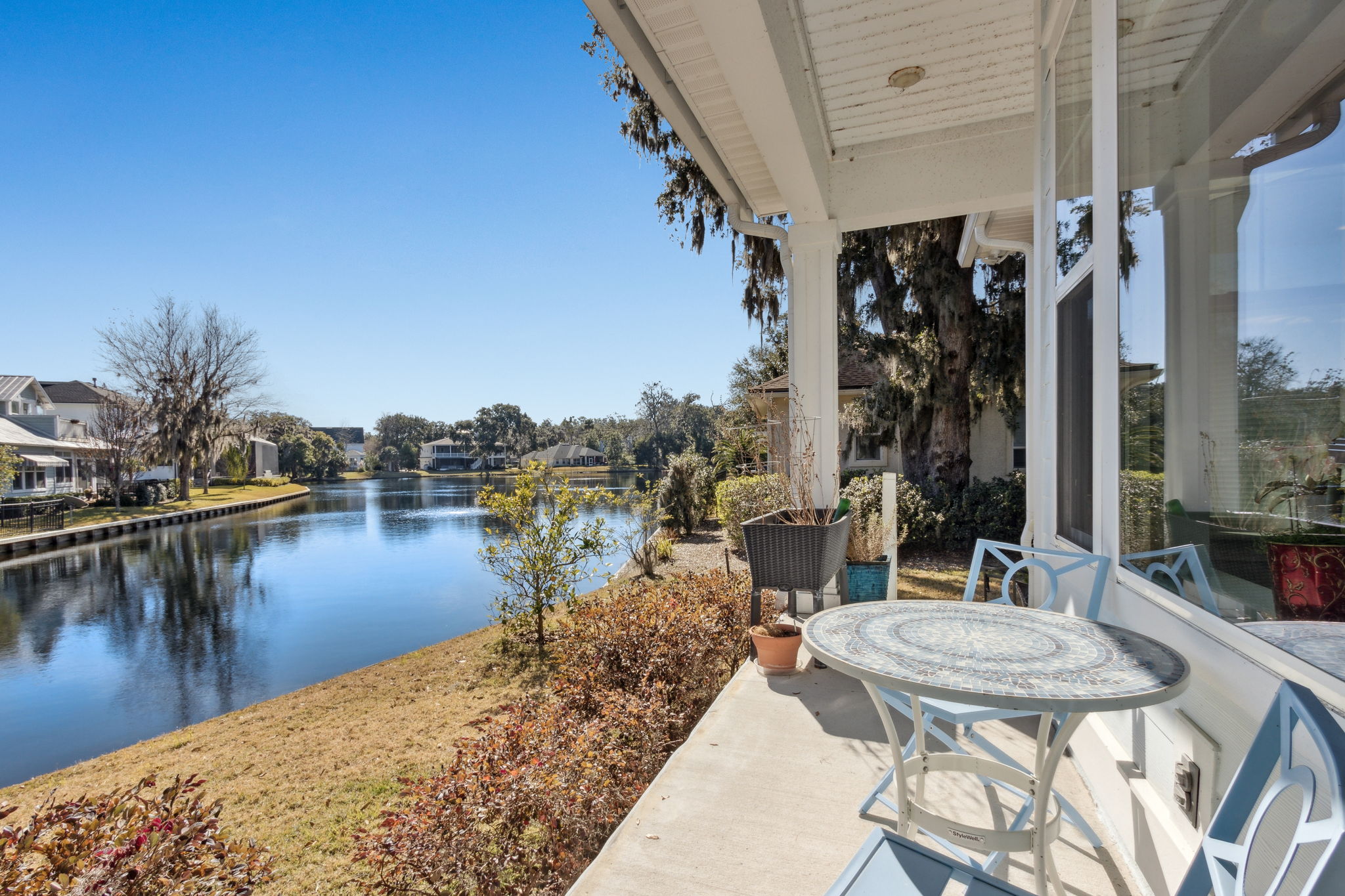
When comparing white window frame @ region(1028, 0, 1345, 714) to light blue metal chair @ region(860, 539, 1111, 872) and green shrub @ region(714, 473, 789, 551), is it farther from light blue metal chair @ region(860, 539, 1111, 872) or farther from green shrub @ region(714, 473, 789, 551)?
green shrub @ region(714, 473, 789, 551)

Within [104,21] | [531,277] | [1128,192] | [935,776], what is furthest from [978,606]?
[531,277]

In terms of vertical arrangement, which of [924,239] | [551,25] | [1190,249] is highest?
[551,25]

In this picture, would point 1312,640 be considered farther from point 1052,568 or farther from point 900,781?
point 1052,568

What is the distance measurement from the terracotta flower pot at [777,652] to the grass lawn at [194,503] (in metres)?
22.4

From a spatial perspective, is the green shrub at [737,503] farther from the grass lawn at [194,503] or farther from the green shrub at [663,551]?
the grass lawn at [194,503]

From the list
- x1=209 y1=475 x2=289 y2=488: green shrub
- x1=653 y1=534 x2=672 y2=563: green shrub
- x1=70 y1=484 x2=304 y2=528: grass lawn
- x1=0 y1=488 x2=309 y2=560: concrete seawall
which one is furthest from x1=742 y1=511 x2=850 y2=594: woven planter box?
x1=209 y1=475 x2=289 y2=488: green shrub

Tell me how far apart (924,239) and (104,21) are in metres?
17.7

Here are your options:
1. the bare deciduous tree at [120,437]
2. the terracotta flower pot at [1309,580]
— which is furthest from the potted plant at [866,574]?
the bare deciduous tree at [120,437]

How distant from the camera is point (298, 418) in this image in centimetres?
5428

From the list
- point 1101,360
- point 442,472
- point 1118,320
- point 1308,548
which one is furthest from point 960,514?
point 442,472

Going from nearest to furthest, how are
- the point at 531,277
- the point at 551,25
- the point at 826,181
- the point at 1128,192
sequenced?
the point at 1128,192 < the point at 826,181 < the point at 551,25 < the point at 531,277

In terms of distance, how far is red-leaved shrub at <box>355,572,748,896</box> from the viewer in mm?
1815

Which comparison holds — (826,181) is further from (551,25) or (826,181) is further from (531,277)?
(531,277)

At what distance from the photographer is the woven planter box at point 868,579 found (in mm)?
4262
